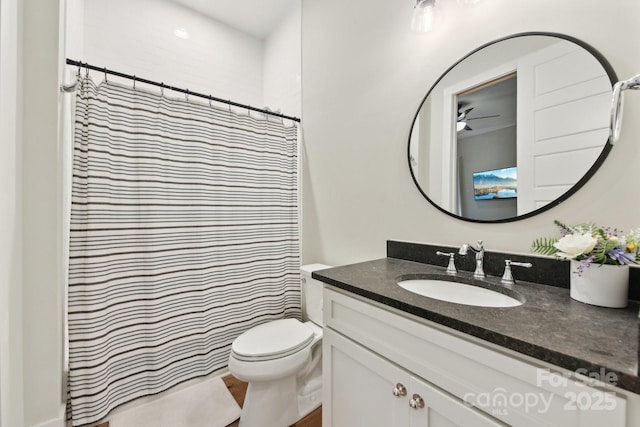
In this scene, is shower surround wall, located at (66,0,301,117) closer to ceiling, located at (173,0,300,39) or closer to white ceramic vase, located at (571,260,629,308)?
ceiling, located at (173,0,300,39)

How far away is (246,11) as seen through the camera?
236 centimetres

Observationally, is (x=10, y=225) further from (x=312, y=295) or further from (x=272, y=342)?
(x=312, y=295)

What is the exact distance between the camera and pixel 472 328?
626 millimetres

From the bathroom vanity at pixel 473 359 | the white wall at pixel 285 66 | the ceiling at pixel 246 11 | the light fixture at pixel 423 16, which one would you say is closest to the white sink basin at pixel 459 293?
the bathroom vanity at pixel 473 359

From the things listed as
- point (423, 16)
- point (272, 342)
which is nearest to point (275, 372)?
point (272, 342)

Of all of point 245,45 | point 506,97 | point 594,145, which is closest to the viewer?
point 594,145

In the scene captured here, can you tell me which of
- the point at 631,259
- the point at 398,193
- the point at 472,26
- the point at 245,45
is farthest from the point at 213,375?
the point at 245,45

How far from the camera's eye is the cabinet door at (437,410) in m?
0.64

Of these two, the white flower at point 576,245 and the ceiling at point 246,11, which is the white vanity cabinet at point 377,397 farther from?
the ceiling at point 246,11

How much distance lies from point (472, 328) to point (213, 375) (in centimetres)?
181

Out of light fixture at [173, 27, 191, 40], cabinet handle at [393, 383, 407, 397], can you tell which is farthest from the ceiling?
cabinet handle at [393, 383, 407, 397]

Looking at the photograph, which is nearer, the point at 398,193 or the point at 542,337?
the point at 542,337

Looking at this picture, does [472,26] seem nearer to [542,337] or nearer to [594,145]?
[594,145]

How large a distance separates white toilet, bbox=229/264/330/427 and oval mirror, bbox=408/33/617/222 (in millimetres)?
1066
